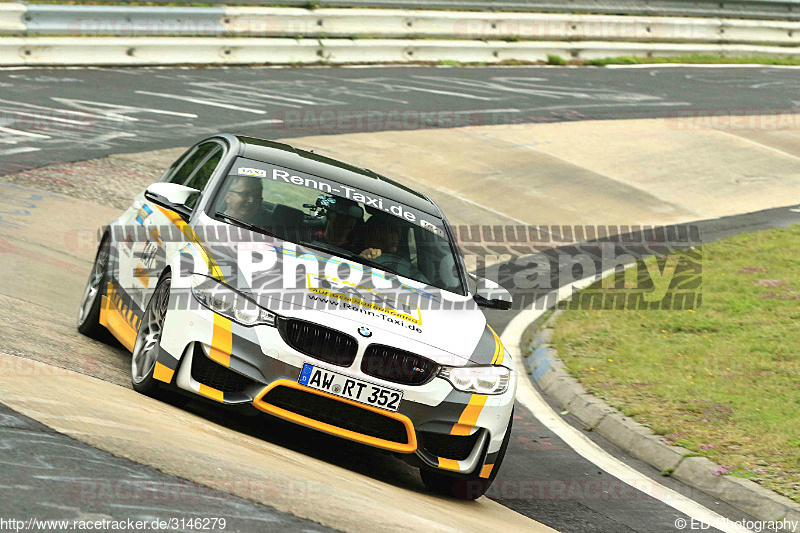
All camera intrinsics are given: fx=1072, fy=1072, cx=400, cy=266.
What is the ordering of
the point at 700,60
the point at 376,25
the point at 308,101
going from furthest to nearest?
the point at 700,60, the point at 376,25, the point at 308,101

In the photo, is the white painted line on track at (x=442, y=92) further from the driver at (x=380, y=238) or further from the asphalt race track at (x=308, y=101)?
the driver at (x=380, y=238)

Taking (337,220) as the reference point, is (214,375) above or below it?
below

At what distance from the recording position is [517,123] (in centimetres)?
2014

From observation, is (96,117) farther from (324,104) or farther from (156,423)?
(156,423)

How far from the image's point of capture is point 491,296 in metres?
7.14

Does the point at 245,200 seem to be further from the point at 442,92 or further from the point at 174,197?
the point at 442,92

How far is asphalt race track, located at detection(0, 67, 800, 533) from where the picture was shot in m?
6.20

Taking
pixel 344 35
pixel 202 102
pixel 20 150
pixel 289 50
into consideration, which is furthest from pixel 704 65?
pixel 20 150

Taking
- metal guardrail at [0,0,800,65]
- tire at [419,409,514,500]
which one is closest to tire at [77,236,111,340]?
tire at [419,409,514,500]

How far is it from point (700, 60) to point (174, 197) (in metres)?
26.5

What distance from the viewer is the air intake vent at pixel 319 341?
225 inches

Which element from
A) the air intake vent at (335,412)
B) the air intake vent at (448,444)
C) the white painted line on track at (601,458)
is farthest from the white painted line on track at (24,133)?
the air intake vent at (448,444)

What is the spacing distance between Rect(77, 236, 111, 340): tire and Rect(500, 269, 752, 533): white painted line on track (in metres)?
3.44

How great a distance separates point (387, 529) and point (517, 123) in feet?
53.3
